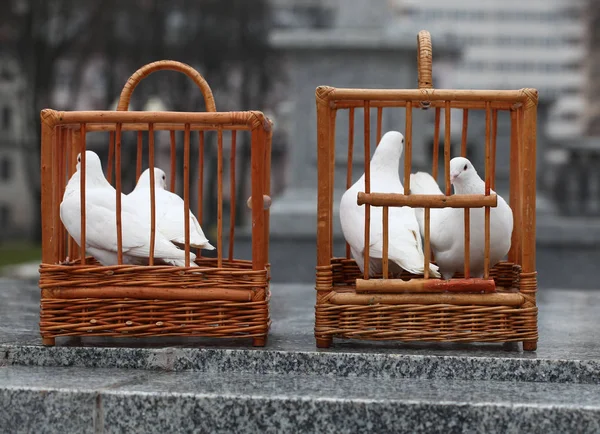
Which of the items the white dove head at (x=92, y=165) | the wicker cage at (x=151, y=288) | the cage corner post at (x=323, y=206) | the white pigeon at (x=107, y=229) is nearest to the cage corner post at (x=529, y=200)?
the cage corner post at (x=323, y=206)

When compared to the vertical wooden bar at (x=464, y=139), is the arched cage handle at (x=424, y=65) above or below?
above

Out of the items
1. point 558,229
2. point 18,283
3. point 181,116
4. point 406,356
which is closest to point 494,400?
point 406,356

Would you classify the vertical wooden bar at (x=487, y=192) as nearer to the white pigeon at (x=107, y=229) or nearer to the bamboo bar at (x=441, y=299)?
the bamboo bar at (x=441, y=299)

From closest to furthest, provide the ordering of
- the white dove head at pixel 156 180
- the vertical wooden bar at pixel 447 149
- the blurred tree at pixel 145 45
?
the vertical wooden bar at pixel 447 149 → the white dove head at pixel 156 180 → the blurred tree at pixel 145 45

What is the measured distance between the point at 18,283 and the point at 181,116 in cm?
317

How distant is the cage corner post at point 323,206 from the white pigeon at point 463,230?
1.19 ft

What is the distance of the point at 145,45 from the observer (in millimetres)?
19812

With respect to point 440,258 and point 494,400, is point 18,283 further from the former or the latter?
point 494,400

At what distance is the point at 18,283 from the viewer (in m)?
5.73

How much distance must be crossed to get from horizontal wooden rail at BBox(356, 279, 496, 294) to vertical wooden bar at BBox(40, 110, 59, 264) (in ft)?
3.21

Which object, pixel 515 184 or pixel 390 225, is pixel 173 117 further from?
pixel 515 184

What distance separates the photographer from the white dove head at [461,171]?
299cm

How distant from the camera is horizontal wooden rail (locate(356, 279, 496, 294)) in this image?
294 centimetres

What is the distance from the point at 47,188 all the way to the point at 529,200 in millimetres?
1475
